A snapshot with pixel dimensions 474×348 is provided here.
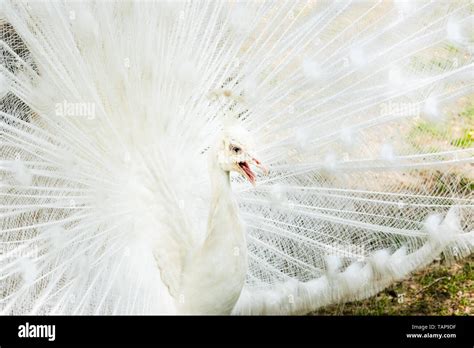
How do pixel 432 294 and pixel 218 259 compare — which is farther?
pixel 432 294

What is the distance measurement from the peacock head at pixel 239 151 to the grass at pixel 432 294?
1.10 m

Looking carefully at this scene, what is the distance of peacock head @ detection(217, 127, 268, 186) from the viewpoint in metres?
2.47

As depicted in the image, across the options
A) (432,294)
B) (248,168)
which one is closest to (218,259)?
(248,168)

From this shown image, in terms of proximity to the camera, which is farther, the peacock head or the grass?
the grass

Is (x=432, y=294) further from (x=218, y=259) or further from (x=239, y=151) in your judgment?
(x=239, y=151)

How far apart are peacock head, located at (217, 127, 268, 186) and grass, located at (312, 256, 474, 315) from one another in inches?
43.4

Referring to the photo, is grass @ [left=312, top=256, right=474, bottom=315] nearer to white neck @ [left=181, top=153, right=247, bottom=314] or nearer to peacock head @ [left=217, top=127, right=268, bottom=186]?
white neck @ [left=181, top=153, right=247, bottom=314]

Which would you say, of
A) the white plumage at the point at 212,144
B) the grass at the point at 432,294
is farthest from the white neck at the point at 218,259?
the grass at the point at 432,294

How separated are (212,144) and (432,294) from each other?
136 centimetres

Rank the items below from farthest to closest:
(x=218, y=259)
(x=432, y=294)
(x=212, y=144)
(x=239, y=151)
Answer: (x=432, y=294), (x=212, y=144), (x=218, y=259), (x=239, y=151)

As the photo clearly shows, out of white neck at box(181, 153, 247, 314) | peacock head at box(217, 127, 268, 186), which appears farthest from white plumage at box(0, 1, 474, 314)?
peacock head at box(217, 127, 268, 186)

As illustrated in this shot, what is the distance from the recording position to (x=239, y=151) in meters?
2.48
